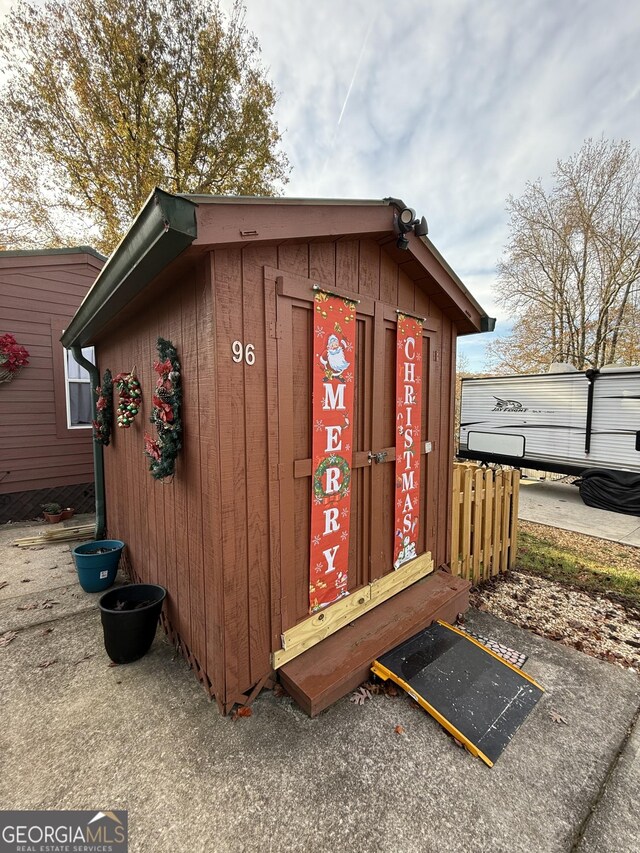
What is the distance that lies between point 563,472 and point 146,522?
8.81 metres

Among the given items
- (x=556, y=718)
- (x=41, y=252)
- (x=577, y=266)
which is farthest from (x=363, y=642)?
(x=577, y=266)

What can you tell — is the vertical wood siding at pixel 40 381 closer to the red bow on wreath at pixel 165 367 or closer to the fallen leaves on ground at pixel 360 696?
the red bow on wreath at pixel 165 367

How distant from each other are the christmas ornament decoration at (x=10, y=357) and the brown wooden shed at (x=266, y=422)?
3681 mm

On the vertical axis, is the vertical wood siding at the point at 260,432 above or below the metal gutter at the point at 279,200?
below

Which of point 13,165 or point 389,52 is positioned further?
point 13,165

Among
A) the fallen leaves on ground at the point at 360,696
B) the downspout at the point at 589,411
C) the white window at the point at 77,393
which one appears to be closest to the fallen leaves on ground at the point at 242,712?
the fallen leaves on ground at the point at 360,696

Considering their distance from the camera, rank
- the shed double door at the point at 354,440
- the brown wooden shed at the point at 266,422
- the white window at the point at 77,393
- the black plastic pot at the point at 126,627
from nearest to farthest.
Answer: the brown wooden shed at the point at 266,422 < the shed double door at the point at 354,440 < the black plastic pot at the point at 126,627 < the white window at the point at 77,393

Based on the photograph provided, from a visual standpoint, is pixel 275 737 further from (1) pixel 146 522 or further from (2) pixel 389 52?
(2) pixel 389 52

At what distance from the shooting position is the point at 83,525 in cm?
559

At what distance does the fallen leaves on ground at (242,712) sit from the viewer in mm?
2102

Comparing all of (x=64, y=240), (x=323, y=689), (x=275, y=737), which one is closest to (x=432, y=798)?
(x=323, y=689)

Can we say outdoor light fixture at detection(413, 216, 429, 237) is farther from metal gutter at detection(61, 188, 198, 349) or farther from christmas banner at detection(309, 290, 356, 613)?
metal gutter at detection(61, 188, 198, 349)

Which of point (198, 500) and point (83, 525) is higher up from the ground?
point (198, 500)

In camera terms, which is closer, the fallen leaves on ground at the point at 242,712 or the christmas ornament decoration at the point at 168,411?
the fallen leaves on ground at the point at 242,712
